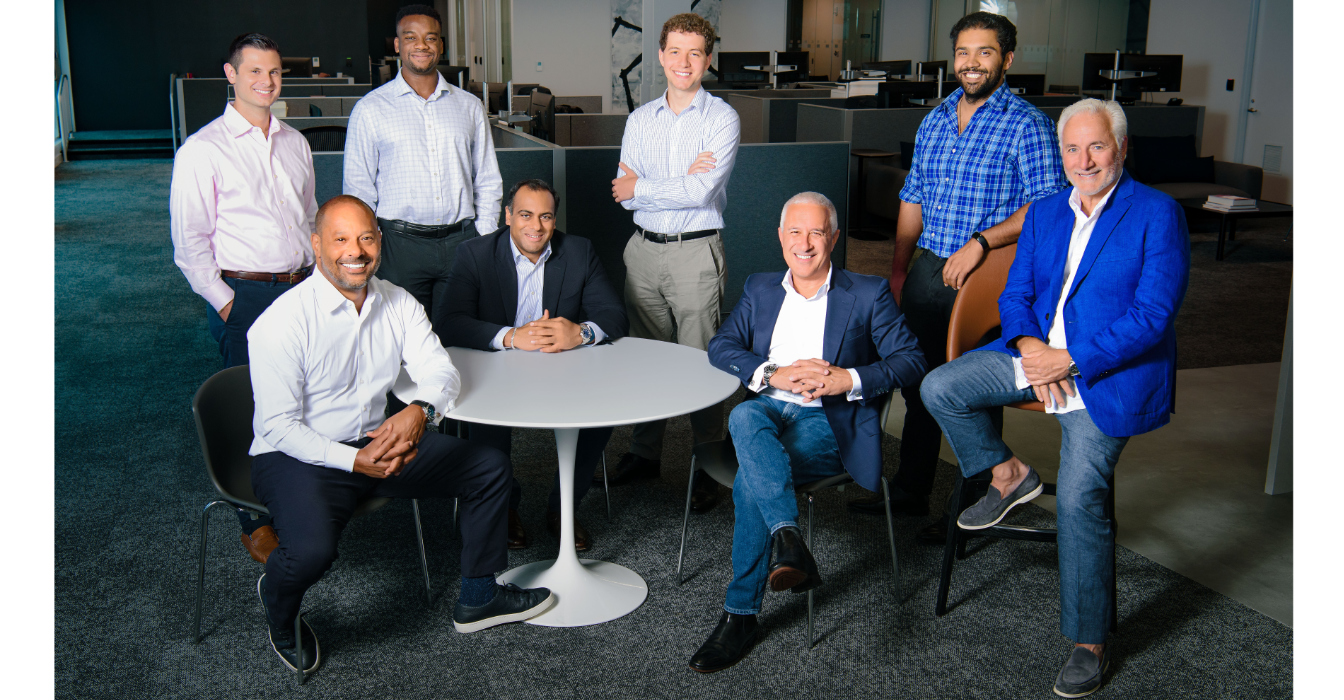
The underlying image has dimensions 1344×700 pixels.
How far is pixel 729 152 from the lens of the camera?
299 centimetres

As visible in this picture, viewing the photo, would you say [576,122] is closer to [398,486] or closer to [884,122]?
[884,122]

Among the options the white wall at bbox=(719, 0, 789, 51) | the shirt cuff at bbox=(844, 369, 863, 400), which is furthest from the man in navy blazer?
the white wall at bbox=(719, 0, 789, 51)

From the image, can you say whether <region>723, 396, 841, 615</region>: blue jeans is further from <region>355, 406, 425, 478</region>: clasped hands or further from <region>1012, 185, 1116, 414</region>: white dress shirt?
<region>355, 406, 425, 478</region>: clasped hands

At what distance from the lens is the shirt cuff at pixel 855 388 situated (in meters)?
2.32

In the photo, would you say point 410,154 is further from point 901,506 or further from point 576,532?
point 901,506

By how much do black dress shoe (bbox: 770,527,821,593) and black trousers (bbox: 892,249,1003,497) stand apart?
0.78 m

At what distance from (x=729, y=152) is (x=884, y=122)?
5012 mm

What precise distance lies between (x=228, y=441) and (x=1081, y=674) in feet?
6.81

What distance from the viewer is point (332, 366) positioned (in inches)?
86.0

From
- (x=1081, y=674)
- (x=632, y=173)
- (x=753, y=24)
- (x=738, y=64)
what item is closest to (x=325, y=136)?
(x=632, y=173)

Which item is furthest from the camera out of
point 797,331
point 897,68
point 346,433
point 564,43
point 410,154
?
point 564,43

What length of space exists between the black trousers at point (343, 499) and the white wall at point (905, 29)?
1257 cm
